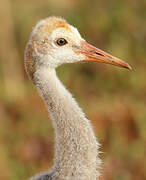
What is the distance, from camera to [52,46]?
5.14 meters

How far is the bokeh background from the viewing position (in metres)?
8.07

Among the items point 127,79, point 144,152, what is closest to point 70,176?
point 144,152

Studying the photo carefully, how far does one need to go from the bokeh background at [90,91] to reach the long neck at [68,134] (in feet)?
8.10

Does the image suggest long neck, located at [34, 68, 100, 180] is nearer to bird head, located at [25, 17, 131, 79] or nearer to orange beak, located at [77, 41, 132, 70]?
bird head, located at [25, 17, 131, 79]

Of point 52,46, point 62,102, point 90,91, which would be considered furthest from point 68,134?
point 90,91

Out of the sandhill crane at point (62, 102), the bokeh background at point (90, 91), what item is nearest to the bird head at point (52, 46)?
the sandhill crane at point (62, 102)

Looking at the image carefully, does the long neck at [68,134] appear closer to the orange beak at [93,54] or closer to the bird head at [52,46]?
the bird head at [52,46]

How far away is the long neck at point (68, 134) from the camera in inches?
193

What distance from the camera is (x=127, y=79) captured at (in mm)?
10164

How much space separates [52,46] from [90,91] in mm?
5276

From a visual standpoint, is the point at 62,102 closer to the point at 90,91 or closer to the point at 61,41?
the point at 61,41

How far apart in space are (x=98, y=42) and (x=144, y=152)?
4.19 meters

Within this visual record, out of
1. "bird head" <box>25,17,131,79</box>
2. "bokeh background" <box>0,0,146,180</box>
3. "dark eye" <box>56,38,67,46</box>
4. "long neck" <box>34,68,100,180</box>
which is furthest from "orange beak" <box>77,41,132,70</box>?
"bokeh background" <box>0,0,146,180</box>

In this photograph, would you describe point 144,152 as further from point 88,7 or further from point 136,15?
point 88,7
